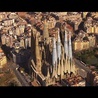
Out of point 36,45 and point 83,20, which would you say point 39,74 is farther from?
point 83,20

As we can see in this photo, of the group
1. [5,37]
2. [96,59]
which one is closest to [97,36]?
[96,59]

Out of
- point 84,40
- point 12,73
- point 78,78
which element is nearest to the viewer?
point 78,78

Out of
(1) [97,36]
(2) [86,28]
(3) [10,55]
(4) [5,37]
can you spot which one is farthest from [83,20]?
(3) [10,55]

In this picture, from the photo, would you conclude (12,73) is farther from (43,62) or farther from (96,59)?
(96,59)

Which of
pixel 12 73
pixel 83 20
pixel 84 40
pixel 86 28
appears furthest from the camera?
pixel 83 20
